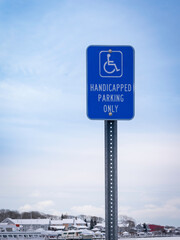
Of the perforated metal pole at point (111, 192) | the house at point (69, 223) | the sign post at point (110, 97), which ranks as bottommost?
the house at point (69, 223)

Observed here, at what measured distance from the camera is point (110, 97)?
3527 mm

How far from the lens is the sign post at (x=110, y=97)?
347cm

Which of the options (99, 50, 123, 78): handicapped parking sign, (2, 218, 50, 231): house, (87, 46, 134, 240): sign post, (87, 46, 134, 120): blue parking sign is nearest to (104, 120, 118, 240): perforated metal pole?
(87, 46, 134, 240): sign post

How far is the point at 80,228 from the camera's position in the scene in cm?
3903

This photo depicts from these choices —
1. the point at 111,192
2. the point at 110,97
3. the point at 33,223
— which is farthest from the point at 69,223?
the point at 110,97

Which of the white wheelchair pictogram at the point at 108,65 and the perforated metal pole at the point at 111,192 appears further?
the white wheelchair pictogram at the point at 108,65

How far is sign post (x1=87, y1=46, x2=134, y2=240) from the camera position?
3.47 metres

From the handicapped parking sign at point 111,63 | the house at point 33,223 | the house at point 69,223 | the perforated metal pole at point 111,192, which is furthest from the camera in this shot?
the house at point 69,223

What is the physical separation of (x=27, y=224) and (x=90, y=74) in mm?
37731

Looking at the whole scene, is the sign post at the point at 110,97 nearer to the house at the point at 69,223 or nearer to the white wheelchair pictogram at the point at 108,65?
the white wheelchair pictogram at the point at 108,65

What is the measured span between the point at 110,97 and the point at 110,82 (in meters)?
0.14

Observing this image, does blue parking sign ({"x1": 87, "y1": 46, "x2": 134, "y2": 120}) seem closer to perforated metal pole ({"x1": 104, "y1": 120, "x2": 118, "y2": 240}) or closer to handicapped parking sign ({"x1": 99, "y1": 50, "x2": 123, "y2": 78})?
handicapped parking sign ({"x1": 99, "y1": 50, "x2": 123, "y2": 78})

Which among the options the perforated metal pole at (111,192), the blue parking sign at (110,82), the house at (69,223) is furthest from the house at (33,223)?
the blue parking sign at (110,82)

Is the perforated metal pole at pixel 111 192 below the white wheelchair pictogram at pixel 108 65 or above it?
below
